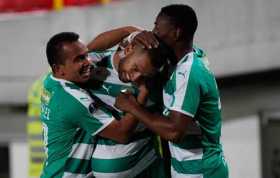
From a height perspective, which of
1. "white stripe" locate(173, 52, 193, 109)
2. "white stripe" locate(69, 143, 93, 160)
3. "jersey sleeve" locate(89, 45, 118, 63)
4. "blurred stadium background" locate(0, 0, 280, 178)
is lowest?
"blurred stadium background" locate(0, 0, 280, 178)

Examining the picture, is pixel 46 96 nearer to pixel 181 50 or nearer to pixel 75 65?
pixel 75 65

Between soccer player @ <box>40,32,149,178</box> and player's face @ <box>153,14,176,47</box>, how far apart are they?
1.64ft

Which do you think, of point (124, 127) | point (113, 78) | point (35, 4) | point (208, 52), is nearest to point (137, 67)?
point (124, 127)

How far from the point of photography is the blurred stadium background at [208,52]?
8461 mm

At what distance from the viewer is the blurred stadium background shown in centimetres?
846

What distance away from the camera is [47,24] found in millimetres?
8492

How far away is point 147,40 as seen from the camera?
12.1ft

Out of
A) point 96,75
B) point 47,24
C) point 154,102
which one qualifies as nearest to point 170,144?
point 154,102

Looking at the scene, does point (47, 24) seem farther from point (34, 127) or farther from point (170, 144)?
point (170, 144)

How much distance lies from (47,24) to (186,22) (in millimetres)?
4965

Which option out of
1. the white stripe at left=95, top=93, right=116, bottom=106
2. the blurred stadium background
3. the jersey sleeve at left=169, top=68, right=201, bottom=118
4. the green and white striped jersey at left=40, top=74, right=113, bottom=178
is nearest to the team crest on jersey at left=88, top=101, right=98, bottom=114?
the green and white striped jersey at left=40, top=74, right=113, bottom=178

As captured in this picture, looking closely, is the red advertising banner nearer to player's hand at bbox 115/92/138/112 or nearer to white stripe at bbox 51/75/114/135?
white stripe at bbox 51/75/114/135

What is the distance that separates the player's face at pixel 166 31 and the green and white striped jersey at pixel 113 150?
539 mm

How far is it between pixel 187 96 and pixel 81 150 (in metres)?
0.79
